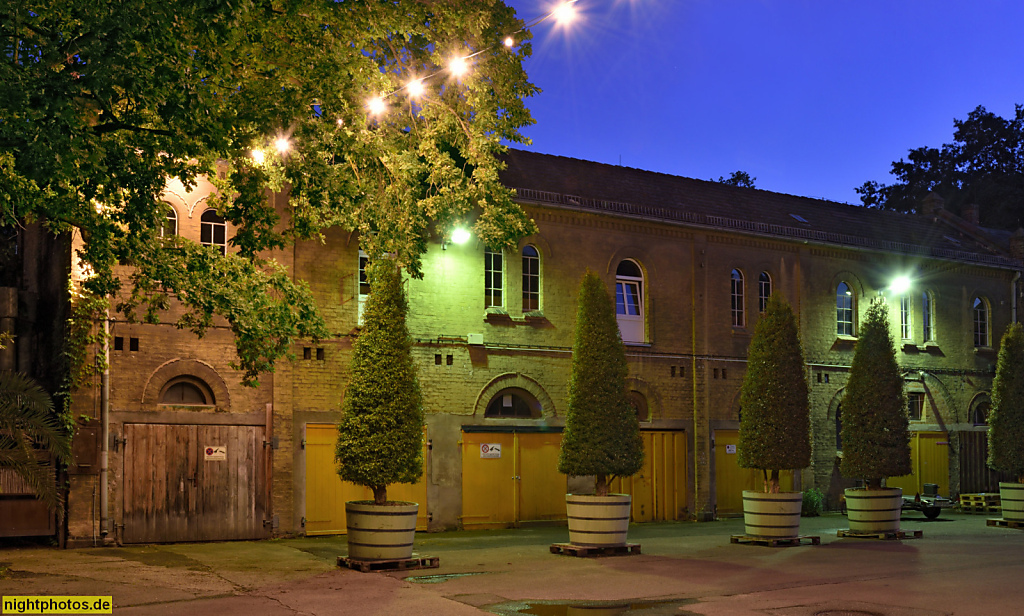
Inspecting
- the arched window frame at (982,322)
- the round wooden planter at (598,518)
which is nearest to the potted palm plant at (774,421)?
the round wooden planter at (598,518)

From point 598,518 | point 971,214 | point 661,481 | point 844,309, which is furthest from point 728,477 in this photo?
point 971,214

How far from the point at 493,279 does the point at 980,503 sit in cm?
1452

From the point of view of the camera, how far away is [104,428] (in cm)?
1734

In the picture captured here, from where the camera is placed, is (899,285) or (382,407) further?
(899,285)

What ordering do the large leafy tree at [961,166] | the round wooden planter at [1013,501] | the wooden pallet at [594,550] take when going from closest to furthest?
the wooden pallet at [594,550] < the round wooden planter at [1013,501] < the large leafy tree at [961,166]

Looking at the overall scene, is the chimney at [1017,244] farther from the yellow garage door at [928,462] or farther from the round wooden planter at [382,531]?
the round wooden planter at [382,531]

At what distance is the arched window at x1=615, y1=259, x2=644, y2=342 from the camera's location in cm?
2311

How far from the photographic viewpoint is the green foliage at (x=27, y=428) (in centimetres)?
1260

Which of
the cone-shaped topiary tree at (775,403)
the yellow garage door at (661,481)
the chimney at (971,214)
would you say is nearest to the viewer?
the cone-shaped topiary tree at (775,403)

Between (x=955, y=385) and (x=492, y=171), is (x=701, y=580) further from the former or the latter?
(x=955, y=385)

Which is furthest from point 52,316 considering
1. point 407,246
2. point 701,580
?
point 701,580

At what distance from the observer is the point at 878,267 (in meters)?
26.9

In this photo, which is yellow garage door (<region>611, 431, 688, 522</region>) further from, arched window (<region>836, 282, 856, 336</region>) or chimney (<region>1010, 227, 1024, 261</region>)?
chimney (<region>1010, 227, 1024, 261</region>)

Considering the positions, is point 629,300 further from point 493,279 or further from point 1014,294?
point 1014,294
